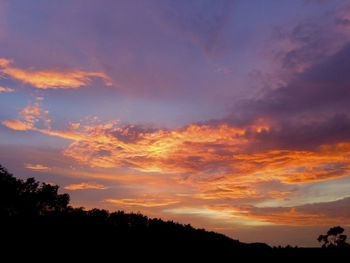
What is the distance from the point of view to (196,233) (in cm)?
2016

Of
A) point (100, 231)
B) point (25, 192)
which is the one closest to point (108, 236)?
point (100, 231)

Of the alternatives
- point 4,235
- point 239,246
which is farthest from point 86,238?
point 239,246

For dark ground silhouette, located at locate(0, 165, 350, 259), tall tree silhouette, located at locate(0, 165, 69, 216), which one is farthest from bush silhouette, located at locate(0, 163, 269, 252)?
tall tree silhouette, located at locate(0, 165, 69, 216)

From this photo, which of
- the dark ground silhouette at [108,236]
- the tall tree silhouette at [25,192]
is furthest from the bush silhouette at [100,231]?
the tall tree silhouette at [25,192]

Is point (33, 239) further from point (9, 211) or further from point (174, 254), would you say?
point (174, 254)

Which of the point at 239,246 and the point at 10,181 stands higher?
the point at 10,181

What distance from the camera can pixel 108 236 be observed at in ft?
51.3

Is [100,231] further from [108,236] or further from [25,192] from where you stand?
[25,192]

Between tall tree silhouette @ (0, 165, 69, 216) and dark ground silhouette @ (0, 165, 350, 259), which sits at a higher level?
tall tree silhouette @ (0, 165, 69, 216)

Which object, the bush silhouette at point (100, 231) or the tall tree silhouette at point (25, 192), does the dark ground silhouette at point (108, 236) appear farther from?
the tall tree silhouette at point (25, 192)

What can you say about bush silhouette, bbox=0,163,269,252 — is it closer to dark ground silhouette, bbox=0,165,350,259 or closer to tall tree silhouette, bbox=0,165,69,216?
dark ground silhouette, bbox=0,165,350,259

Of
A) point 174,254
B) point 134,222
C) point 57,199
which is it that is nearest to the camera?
point 174,254

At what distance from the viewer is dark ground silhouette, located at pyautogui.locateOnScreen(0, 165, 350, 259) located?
45.6 feet

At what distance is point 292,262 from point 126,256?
1022 cm
